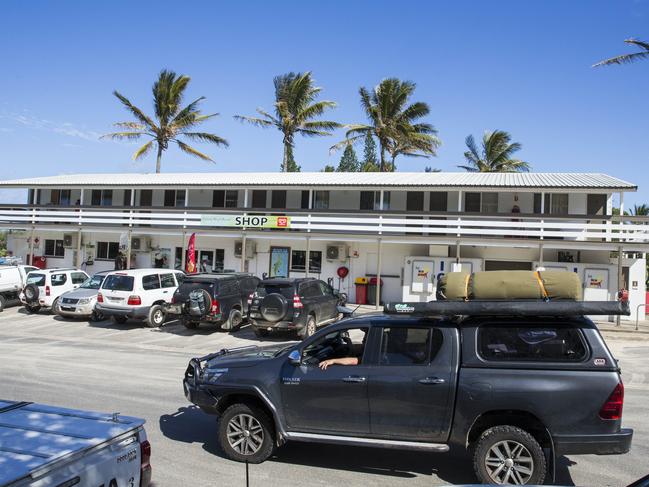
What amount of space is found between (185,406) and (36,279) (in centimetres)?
1413

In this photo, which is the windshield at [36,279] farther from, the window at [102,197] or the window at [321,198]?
the window at [321,198]

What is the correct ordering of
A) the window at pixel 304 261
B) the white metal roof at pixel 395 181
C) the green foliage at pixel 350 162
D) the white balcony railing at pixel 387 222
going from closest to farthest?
the white balcony railing at pixel 387 222 < the white metal roof at pixel 395 181 < the window at pixel 304 261 < the green foliage at pixel 350 162

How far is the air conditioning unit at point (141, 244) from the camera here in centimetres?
2692

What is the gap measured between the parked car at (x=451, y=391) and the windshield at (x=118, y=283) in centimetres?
1158

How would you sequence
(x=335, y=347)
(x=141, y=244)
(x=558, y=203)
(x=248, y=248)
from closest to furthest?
(x=335, y=347) → (x=558, y=203) → (x=248, y=248) → (x=141, y=244)

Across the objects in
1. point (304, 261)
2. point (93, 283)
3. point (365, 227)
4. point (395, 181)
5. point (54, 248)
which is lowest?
point (93, 283)

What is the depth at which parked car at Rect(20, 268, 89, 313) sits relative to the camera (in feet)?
61.9

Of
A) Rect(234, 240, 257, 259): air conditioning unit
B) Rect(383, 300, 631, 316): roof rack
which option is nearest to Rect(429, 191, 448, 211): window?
Rect(234, 240, 257, 259): air conditioning unit

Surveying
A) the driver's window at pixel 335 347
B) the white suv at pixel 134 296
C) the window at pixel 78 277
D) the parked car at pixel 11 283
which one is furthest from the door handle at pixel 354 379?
the parked car at pixel 11 283

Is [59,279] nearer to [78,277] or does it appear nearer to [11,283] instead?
[78,277]

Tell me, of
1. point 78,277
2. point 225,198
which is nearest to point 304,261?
point 225,198

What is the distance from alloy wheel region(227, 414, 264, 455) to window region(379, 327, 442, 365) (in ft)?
5.24

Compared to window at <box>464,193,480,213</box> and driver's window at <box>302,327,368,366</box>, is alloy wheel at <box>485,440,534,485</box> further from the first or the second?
window at <box>464,193,480,213</box>

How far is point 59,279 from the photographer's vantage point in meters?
19.5
